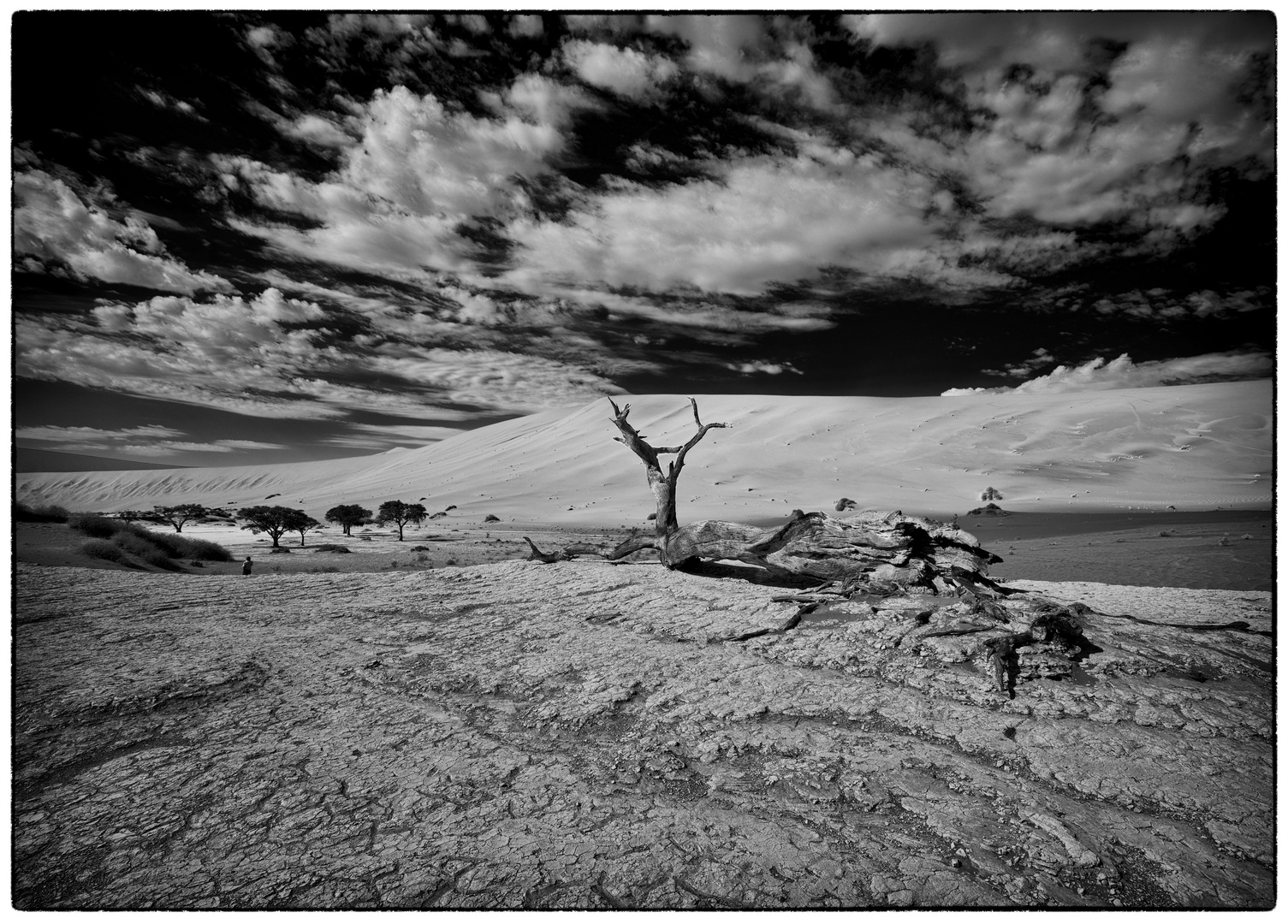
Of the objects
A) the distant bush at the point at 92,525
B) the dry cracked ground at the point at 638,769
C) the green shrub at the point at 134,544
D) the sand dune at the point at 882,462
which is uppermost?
the sand dune at the point at 882,462

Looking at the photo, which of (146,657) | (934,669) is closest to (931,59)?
(934,669)

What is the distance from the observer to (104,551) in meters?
8.12

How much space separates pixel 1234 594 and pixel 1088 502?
21866 millimetres

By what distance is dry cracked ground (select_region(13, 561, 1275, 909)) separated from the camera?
1.92 metres

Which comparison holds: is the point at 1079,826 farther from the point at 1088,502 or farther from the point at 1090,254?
the point at 1088,502

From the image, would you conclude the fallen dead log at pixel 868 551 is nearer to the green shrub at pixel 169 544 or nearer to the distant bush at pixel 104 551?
the distant bush at pixel 104 551

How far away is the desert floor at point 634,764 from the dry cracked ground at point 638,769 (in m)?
0.01

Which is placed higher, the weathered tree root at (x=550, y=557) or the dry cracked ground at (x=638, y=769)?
the weathered tree root at (x=550, y=557)

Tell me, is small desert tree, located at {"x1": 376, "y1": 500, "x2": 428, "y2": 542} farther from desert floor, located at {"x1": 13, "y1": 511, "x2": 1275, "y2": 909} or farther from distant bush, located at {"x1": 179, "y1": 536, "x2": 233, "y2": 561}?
desert floor, located at {"x1": 13, "y1": 511, "x2": 1275, "y2": 909}

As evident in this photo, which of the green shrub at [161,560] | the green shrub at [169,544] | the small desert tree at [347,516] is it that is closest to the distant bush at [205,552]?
the green shrub at [169,544]

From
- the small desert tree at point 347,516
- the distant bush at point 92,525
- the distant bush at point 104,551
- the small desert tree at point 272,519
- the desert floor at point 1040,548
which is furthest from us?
the small desert tree at point 347,516

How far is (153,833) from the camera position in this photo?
79.7 inches

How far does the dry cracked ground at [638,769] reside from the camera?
6.30 ft

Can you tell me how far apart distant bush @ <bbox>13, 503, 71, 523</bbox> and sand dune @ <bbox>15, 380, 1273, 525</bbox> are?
271cm
